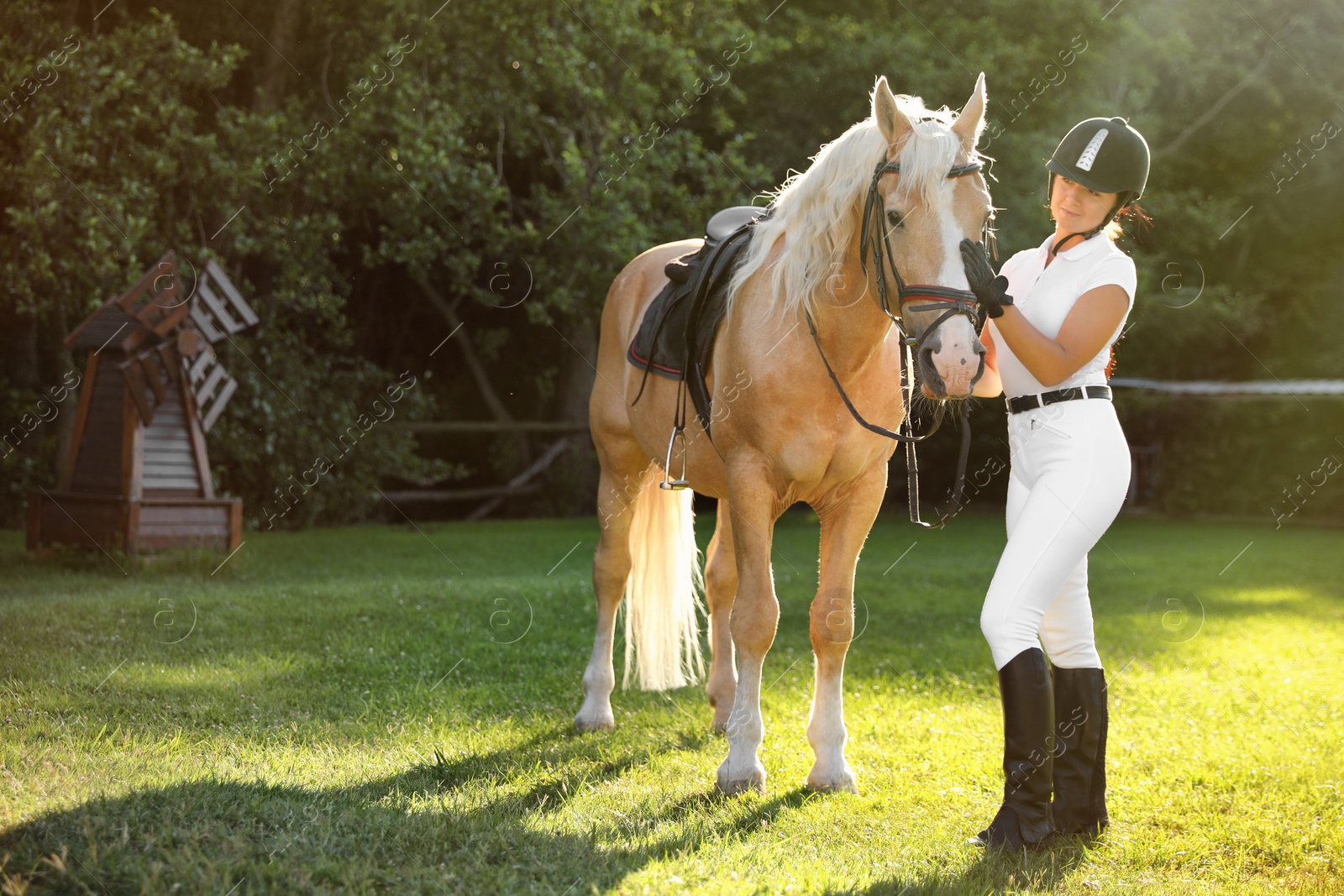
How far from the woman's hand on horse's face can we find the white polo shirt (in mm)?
57

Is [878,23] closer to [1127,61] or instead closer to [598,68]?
[1127,61]

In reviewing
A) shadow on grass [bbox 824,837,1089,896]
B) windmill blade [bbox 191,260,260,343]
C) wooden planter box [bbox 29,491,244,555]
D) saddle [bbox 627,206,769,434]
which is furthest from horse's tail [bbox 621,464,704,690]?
windmill blade [bbox 191,260,260,343]

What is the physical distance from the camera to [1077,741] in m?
3.78

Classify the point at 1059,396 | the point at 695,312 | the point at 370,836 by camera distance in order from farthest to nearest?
1. the point at 695,312
2. the point at 1059,396
3. the point at 370,836

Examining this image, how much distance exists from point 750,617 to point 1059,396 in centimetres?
144

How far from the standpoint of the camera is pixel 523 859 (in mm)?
3264

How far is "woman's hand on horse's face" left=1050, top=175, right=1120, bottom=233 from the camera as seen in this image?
3.65 metres

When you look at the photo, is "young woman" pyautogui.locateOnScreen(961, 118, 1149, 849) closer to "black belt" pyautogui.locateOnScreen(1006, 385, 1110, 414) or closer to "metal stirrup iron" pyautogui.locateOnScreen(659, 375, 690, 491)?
"black belt" pyautogui.locateOnScreen(1006, 385, 1110, 414)

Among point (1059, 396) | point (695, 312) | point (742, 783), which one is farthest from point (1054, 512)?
point (695, 312)

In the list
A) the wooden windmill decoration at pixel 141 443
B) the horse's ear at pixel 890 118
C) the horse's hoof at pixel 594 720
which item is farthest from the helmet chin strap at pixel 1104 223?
the wooden windmill decoration at pixel 141 443

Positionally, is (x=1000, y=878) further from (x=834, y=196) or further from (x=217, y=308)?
(x=217, y=308)

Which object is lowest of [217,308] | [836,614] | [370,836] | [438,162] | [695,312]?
[370,836]

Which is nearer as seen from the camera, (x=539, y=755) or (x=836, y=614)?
(x=836, y=614)

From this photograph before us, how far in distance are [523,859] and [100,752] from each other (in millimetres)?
1895
